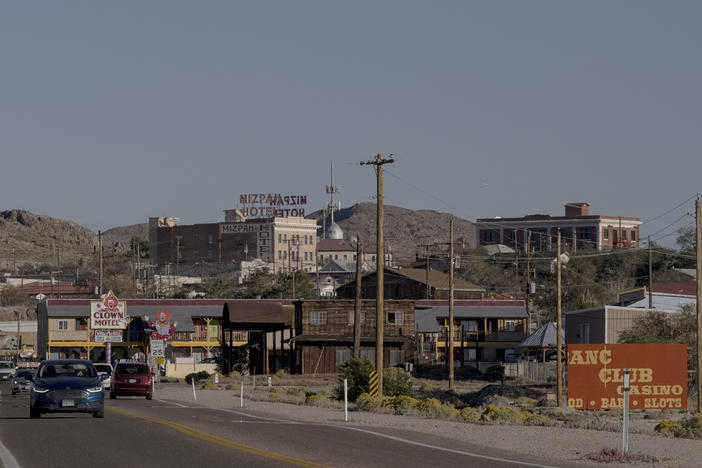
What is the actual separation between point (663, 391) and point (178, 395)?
83.4ft

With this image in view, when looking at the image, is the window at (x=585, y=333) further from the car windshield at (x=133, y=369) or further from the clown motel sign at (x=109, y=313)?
the car windshield at (x=133, y=369)

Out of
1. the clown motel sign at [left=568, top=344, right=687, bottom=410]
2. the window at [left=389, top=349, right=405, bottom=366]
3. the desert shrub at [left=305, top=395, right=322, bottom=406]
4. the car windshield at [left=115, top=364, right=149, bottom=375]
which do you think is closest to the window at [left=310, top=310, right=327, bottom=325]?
the window at [left=389, top=349, right=405, bottom=366]

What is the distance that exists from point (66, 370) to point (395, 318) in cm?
5798

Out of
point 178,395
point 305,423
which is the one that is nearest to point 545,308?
point 178,395

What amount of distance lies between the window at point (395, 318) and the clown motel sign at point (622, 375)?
49.8 metres

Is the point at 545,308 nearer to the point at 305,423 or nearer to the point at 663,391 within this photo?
the point at 663,391

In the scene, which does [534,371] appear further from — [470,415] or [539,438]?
[539,438]

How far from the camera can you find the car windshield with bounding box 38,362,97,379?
2909cm

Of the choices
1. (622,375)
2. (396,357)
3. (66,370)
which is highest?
(66,370)

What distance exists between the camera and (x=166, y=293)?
162 metres

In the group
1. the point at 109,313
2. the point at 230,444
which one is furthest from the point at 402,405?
the point at 109,313

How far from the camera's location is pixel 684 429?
29.9 m

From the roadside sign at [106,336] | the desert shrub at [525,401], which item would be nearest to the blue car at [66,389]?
the desert shrub at [525,401]

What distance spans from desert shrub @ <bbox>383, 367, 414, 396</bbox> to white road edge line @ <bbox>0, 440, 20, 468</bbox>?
28.1 meters
